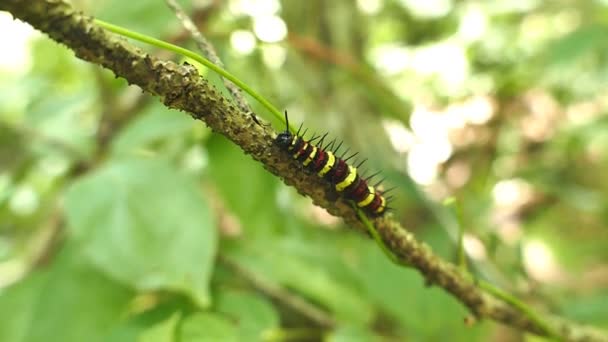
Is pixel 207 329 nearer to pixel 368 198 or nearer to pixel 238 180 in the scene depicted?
pixel 368 198

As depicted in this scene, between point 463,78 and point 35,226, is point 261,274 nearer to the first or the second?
point 35,226

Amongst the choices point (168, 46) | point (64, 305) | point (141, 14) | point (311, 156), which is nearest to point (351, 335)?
point (311, 156)

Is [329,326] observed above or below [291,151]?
above

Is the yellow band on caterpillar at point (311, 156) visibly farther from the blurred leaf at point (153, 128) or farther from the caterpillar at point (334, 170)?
the blurred leaf at point (153, 128)

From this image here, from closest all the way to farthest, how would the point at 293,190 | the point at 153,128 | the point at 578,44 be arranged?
1. the point at 153,128
2. the point at 578,44
3. the point at 293,190

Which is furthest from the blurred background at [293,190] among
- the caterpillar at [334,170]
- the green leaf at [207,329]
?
the caterpillar at [334,170]

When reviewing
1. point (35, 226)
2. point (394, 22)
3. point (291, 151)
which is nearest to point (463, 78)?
point (394, 22)
